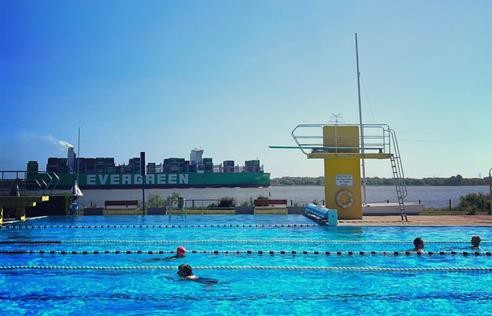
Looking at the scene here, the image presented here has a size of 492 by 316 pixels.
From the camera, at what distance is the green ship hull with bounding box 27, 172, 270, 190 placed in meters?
97.0

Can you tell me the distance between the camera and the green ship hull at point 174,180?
318ft

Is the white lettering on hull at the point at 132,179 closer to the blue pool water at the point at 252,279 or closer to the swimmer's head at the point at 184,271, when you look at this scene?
the blue pool water at the point at 252,279

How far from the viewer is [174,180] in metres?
100

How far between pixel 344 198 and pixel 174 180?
80085 mm

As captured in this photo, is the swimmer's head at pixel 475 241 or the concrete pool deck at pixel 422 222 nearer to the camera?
the swimmer's head at pixel 475 241

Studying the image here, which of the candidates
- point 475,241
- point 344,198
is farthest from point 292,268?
point 344,198

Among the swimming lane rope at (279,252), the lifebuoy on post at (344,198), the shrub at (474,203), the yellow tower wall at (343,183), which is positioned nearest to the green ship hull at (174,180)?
the shrub at (474,203)

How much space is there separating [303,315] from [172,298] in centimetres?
277

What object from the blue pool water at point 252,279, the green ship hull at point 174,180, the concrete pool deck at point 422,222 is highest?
the green ship hull at point 174,180

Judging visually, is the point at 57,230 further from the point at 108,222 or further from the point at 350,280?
the point at 350,280

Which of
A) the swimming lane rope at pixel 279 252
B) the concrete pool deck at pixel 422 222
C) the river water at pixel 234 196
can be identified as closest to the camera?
the swimming lane rope at pixel 279 252

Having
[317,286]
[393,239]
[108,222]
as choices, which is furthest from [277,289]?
[108,222]

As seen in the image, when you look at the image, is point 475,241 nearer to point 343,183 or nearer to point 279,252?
point 279,252

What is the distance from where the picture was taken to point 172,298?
935 cm
